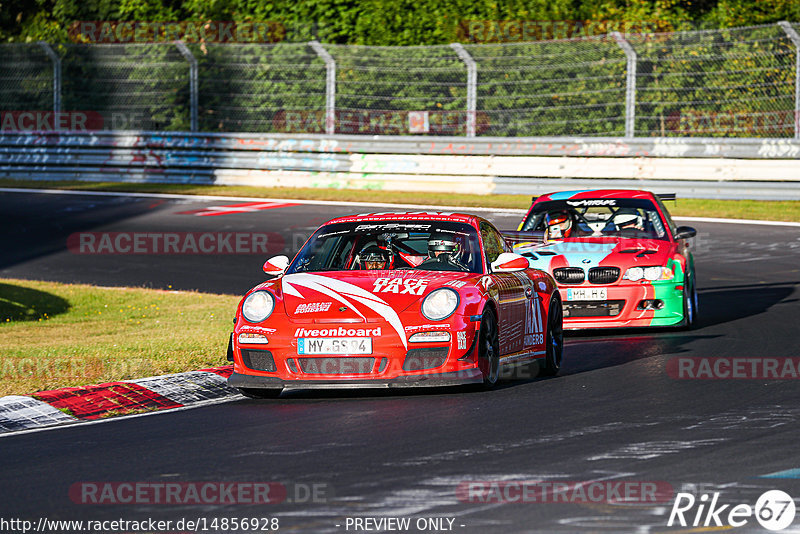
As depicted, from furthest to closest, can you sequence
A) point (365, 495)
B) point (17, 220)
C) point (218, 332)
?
1. point (17, 220)
2. point (218, 332)
3. point (365, 495)

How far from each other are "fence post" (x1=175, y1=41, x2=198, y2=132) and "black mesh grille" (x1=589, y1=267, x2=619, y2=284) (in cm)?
1676

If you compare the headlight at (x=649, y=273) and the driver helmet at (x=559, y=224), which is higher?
the driver helmet at (x=559, y=224)

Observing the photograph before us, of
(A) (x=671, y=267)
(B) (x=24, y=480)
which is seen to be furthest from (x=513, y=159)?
(B) (x=24, y=480)

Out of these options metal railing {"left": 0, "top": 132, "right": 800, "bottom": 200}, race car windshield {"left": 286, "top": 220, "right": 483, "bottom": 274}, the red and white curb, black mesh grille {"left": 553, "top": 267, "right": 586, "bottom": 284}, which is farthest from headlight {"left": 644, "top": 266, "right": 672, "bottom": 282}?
metal railing {"left": 0, "top": 132, "right": 800, "bottom": 200}

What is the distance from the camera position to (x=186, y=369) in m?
10.1

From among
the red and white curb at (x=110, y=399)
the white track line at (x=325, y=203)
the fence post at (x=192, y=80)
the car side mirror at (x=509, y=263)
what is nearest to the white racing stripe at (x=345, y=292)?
the red and white curb at (x=110, y=399)

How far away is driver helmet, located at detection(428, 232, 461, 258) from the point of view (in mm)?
9875

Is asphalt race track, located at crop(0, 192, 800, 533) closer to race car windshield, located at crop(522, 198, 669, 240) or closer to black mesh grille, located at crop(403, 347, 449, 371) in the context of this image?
black mesh grille, located at crop(403, 347, 449, 371)

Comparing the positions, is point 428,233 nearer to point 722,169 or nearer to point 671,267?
point 671,267

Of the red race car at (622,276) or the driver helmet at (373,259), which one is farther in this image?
the red race car at (622,276)

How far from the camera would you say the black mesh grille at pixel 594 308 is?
1264 cm

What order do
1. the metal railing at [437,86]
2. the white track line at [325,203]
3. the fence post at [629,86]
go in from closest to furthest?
the white track line at [325,203], the metal railing at [437,86], the fence post at [629,86]

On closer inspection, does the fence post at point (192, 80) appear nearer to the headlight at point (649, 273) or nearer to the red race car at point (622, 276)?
the red race car at point (622, 276)

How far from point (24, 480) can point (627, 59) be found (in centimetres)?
1931
